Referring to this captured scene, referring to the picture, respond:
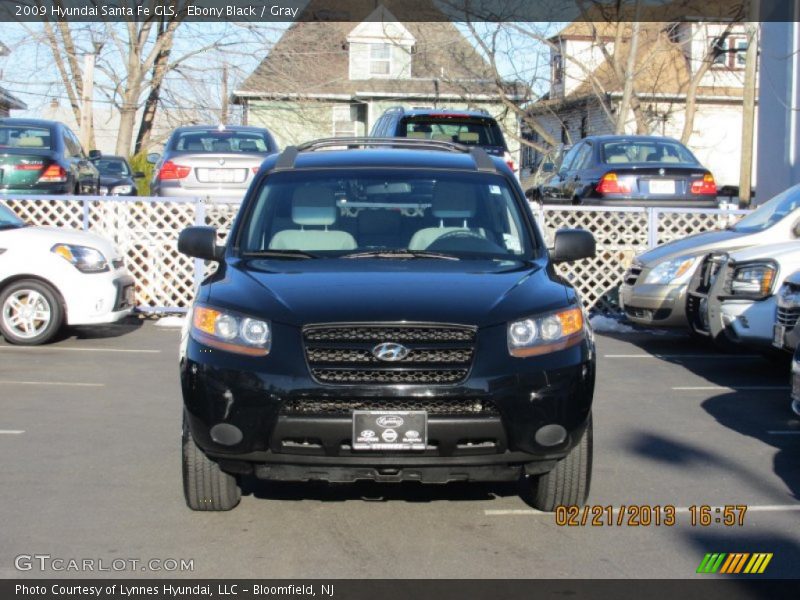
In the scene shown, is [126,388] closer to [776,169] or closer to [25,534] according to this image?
[25,534]

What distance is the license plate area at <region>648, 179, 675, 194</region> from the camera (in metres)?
16.0

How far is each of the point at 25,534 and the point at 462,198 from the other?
2.93 metres

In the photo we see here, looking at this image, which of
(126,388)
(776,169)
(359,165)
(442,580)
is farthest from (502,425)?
(776,169)

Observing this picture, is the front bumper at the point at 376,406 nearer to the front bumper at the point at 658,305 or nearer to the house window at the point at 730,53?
the front bumper at the point at 658,305

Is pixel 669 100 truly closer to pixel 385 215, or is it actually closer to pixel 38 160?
pixel 38 160

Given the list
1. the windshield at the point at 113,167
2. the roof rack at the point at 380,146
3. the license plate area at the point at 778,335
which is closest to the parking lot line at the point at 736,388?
the license plate area at the point at 778,335

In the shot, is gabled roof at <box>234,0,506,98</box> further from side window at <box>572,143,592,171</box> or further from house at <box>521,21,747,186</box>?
side window at <box>572,143,592,171</box>

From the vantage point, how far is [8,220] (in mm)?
12359

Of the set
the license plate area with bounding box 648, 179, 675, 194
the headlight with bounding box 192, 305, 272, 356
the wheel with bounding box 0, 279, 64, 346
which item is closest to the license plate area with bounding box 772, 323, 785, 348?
the headlight with bounding box 192, 305, 272, 356

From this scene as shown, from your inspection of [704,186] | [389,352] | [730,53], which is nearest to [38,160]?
[704,186]

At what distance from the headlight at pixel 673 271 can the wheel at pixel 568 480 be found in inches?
261

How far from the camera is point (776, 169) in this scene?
22.8 metres

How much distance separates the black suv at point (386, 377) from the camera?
5.12m

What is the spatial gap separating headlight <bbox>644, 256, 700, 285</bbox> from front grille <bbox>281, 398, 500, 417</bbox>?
7.36m
